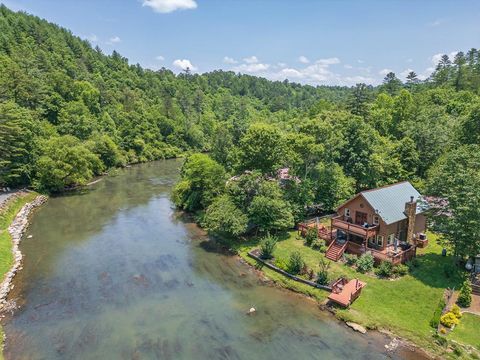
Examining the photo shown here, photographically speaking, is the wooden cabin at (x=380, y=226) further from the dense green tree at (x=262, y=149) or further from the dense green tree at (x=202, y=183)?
the dense green tree at (x=202, y=183)

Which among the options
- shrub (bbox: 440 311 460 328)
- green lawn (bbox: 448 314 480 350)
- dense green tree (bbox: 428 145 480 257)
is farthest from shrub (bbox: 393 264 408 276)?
shrub (bbox: 440 311 460 328)

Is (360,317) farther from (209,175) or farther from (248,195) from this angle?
(209,175)

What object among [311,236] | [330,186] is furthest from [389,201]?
[330,186]

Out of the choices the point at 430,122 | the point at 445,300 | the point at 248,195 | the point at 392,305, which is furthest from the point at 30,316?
the point at 430,122

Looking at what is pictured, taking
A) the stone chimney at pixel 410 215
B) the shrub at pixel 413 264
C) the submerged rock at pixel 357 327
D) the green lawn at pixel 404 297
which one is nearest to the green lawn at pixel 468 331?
the green lawn at pixel 404 297

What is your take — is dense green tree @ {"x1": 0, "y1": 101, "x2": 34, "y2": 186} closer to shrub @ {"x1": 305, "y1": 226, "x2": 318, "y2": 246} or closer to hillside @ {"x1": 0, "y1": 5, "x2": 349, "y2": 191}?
hillside @ {"x1": 0, "y1": 5, "x2": 349, "y2": 191}

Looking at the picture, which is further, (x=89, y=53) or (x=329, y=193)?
(x=89, y=53)

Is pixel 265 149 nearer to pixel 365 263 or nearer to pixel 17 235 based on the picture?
pixel 365 263
